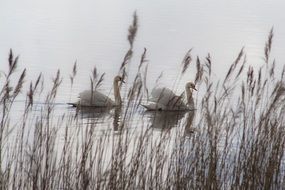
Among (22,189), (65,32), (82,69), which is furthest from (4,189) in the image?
(65,32)

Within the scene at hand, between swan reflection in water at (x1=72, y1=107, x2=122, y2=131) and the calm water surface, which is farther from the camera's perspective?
the calm water surface

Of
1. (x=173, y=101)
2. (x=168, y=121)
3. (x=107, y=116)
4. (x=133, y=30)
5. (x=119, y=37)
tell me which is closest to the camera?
(x=133, y=30)

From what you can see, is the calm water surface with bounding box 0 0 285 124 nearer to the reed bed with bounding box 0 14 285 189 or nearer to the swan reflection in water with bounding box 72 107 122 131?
the swan reflection in water with bounding box 72 107 122 131

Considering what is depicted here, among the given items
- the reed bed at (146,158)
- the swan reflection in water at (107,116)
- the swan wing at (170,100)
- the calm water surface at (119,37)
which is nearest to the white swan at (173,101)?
the swan wing at (170,100)

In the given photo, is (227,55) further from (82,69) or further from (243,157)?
(243,157)

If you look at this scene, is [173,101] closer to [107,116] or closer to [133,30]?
[107,116]

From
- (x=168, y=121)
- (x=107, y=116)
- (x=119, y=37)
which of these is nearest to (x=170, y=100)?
(x=168, y=121)

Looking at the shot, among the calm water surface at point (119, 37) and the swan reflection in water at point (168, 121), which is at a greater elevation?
the calm water surface at point (119, 37)

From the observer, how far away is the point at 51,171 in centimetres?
406

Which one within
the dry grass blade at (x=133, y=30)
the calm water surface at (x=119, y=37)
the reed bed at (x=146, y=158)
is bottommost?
the reed bed at (x=146, y=158)

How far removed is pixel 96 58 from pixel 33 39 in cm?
351

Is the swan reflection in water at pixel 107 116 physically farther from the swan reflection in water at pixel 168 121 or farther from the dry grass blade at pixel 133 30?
the dry grass blade at pixel 133 30

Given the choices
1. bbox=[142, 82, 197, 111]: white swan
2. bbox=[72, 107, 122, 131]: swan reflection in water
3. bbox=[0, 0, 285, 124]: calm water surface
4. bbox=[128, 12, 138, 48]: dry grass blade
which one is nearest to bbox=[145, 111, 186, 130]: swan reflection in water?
bbox=[142, 82, 197, 111]: white swan

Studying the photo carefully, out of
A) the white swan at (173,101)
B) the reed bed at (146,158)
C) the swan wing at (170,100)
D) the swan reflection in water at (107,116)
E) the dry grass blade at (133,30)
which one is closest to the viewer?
the dry grass blade at (133,30)
